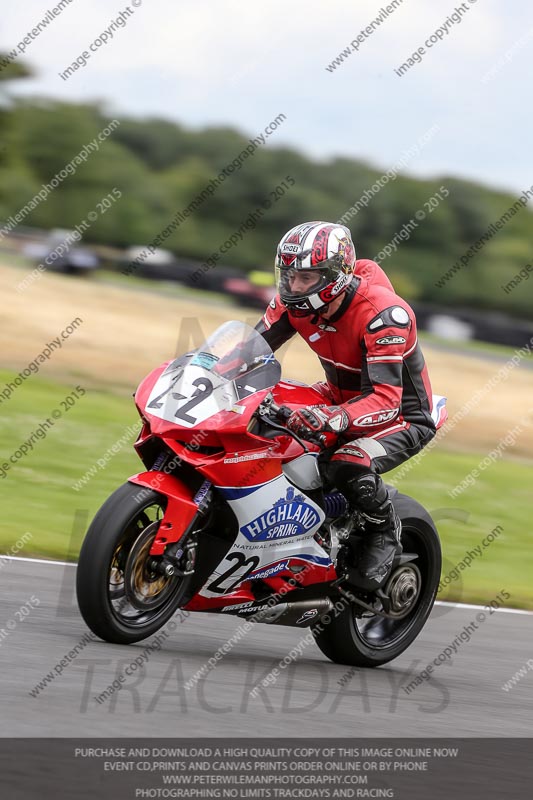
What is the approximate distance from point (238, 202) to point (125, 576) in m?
40.5

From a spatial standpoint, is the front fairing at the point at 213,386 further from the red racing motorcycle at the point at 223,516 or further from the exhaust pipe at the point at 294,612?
the exhaust pipe at the point at 294,612

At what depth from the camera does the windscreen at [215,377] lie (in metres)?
5.14

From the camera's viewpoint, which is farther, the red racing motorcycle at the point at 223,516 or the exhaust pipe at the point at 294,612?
the exhaust pipe at the point at 294,612

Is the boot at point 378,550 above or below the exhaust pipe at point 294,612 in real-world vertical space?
above

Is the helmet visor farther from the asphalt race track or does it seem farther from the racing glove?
the asphalt race track

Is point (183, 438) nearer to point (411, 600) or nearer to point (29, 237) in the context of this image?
point (411, 600)

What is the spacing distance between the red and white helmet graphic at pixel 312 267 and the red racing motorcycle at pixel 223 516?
302 mm

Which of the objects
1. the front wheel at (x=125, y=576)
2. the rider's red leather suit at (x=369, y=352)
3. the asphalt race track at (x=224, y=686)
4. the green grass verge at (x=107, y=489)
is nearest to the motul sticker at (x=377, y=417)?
the rider's red leather suit at (x=369, y=352)

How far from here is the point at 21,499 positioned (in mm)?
9906

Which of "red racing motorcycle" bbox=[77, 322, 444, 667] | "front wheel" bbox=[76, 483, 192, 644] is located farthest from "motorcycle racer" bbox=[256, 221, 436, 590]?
"front wheel" bbox=[76, 483, 192, 644]

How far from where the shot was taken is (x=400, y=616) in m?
6.31

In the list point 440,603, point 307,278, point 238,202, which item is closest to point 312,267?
point 307,278
